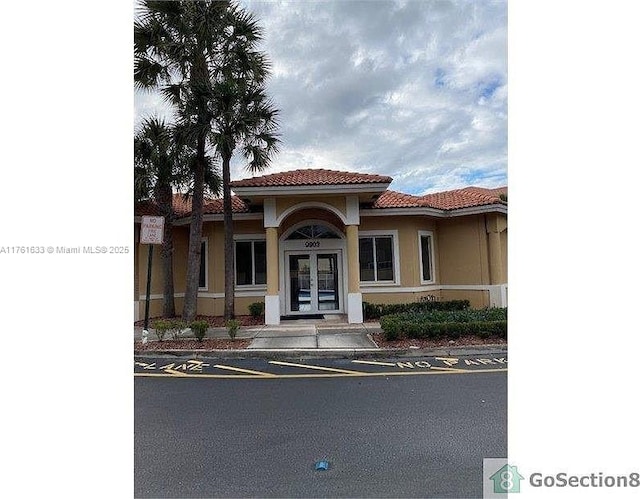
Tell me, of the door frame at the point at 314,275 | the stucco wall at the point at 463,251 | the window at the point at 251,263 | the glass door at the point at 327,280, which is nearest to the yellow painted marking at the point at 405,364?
the door frame at the point at 314,275

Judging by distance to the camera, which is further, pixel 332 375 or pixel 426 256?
pixel 426 256

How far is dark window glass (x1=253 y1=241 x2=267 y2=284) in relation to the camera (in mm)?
13094

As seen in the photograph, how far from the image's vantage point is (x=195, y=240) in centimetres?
1118

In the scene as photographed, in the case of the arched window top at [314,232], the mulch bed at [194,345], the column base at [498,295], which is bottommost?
the mulch bed at [194,345]

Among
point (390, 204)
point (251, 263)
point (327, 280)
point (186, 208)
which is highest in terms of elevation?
point (186, 208)

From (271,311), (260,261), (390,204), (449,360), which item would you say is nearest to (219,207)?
(260,261)

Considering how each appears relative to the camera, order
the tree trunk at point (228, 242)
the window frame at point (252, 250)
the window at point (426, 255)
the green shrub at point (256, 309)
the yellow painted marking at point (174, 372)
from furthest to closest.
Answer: the window at point (426, 255) < the window frame at point (252, 250) < the green shrub at point (256, 309) < the tree trunk at point (228, 242) < the yellow painted marking at point (174, 372)

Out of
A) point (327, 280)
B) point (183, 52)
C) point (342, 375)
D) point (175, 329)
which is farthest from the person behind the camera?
point (327, 280)

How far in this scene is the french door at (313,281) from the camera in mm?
12953

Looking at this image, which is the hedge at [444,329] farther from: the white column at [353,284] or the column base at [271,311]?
the column base at [271,311]

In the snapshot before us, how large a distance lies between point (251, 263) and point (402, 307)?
5040 mm

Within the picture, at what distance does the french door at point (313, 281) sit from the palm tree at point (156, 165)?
4.21 meters

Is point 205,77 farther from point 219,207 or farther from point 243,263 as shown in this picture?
point 243,263
